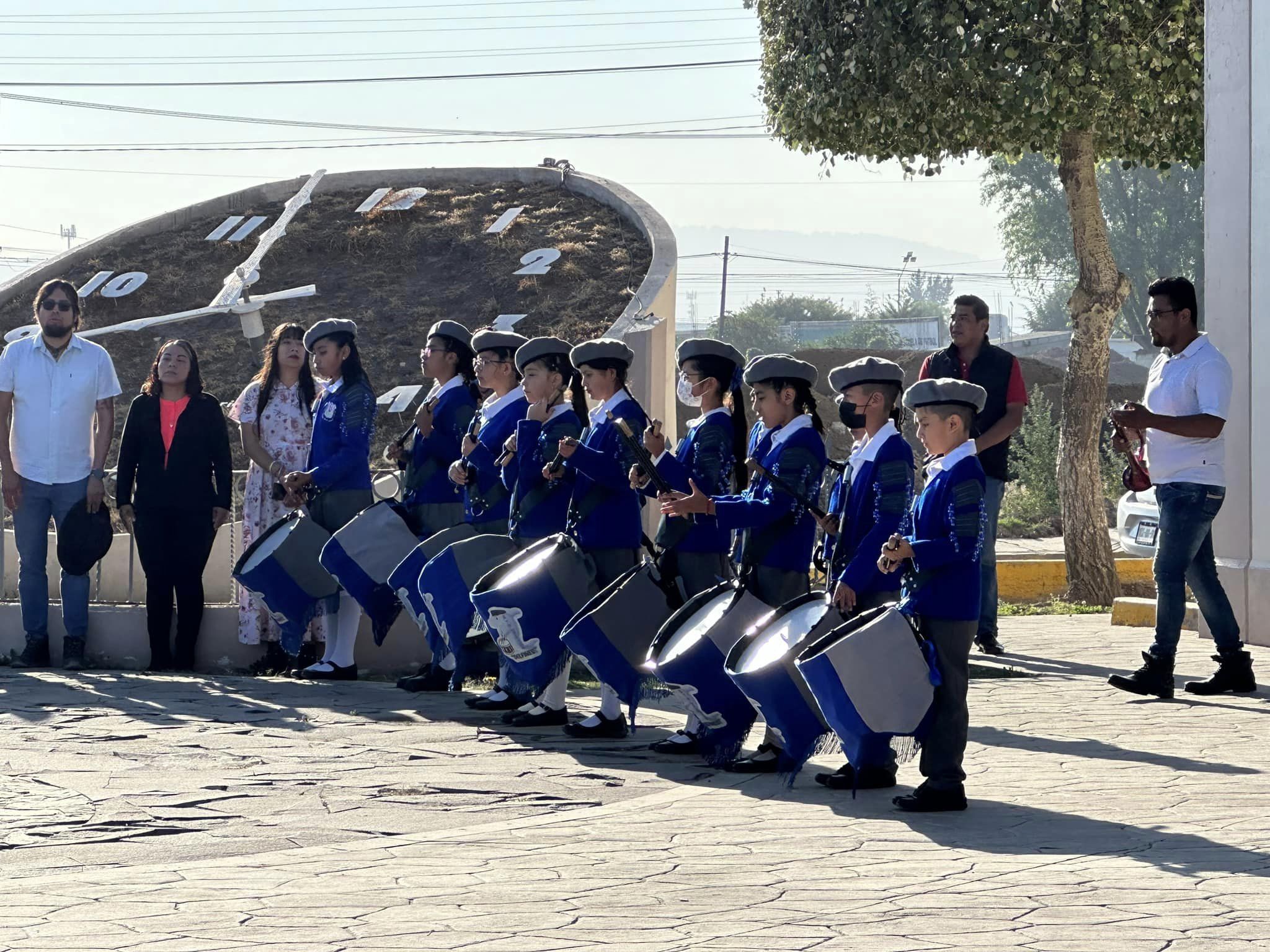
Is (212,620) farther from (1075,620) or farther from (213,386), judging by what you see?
(213,386)

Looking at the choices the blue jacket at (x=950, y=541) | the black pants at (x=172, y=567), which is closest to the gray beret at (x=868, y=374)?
the blue jacket at (x=950, y=541)

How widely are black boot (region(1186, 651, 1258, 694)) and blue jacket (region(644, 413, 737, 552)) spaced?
254 centimetres

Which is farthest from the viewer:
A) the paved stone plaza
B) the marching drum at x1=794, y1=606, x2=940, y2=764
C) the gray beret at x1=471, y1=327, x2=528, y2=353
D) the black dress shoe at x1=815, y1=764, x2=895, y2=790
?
the gray beret at x1=471, y1=327, x2=528, y2=353

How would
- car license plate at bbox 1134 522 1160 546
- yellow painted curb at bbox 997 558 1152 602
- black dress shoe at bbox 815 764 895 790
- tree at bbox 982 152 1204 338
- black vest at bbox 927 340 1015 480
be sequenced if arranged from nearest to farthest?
black dress shoe at bbox 815 764 895 790 < black vest at bbox 927 340 1015 480 < car license plate at bbox 1134 522 1160 546 < yellow painted curb at bbox 997 558 1152 602 < tree at bbox 982 152 1204 338

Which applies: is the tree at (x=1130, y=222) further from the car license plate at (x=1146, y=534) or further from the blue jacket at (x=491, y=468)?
the blue jacket at (x=491, y=468)

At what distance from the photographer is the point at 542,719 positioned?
301 inches

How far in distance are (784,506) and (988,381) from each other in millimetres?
3378

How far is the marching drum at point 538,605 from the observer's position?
734 centimetres

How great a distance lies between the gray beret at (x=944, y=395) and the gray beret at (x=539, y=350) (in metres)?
2.07

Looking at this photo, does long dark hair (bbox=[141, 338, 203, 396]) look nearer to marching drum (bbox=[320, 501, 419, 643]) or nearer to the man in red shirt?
marching drum (bbox=[320, 501, 419, 643])

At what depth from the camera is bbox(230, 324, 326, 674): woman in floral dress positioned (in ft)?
31.5

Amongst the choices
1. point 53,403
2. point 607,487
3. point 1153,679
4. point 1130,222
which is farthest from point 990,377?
point 1130,222

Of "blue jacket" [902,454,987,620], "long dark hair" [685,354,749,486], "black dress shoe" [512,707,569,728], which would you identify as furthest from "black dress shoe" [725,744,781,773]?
"black dress shoe" [512,707,569,728]

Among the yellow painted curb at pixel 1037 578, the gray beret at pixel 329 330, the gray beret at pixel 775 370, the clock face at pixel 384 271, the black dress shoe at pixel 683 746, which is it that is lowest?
the black dress shoe at pixel 683 746
